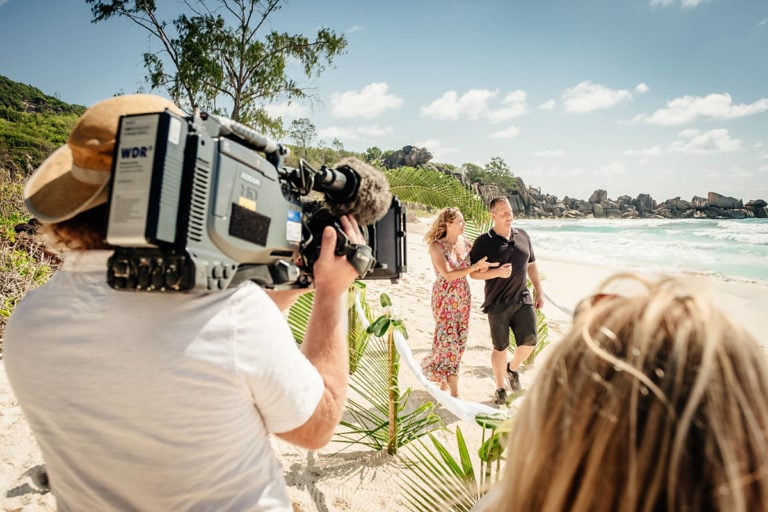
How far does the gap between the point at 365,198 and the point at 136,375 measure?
2.31 ft

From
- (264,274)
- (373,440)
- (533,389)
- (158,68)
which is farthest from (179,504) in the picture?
(158,68)

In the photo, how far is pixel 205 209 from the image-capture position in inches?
31.4

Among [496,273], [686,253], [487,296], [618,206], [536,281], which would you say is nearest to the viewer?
[496,273]

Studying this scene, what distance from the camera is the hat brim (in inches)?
32.8

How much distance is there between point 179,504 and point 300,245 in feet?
2.01

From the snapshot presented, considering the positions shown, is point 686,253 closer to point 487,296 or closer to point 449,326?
point 487,296

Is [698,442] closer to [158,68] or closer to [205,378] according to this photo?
[205,378]

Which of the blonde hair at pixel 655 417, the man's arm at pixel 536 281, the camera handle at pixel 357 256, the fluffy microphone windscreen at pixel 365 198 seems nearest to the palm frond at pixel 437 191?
the man's arm at pixel 536 281

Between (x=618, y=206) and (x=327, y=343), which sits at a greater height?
(x=618, y=206)

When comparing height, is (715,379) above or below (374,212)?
below

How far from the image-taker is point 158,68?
48.6ft

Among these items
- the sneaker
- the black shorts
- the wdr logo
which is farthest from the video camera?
the sneaker

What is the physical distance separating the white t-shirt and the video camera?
0.24ft

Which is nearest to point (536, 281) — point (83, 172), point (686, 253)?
point (83, 172)
